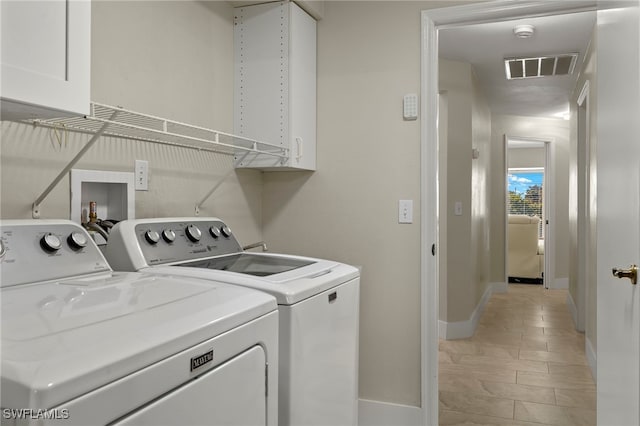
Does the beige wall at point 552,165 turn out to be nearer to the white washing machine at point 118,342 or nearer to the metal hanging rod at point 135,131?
the metal hanging rod at point 135,131

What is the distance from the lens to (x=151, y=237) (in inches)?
63.1

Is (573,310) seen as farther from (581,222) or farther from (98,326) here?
(98,326)

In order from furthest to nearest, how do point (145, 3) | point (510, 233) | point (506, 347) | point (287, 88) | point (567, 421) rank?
point (510, 233), point (506, 347), point (567, 421), point (287, 88), point (145, 3)

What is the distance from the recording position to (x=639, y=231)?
56.9 inches

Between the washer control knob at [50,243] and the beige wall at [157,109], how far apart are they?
171 millimetres

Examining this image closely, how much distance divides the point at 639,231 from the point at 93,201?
1.68 meters

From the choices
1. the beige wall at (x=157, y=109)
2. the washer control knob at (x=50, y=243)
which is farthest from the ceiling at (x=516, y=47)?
the washer control knob at (x=50, y=243)

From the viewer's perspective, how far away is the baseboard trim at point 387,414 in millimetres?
2342

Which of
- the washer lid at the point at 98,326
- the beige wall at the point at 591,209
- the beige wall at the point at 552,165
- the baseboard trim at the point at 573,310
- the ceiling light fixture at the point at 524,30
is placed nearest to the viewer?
the washer lid at the point at 98,326

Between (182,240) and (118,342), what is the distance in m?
0.98

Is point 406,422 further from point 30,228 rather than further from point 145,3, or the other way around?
point 145,3

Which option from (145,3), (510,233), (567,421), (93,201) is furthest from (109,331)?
(510,233)

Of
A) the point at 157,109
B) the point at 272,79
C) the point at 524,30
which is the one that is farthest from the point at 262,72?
the point at 524,30

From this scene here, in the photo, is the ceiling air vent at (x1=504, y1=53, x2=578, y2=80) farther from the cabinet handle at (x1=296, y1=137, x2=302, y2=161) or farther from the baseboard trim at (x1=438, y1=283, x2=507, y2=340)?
the cabinet handle at (x1=296, y1=137, x2=302, y2=161)
